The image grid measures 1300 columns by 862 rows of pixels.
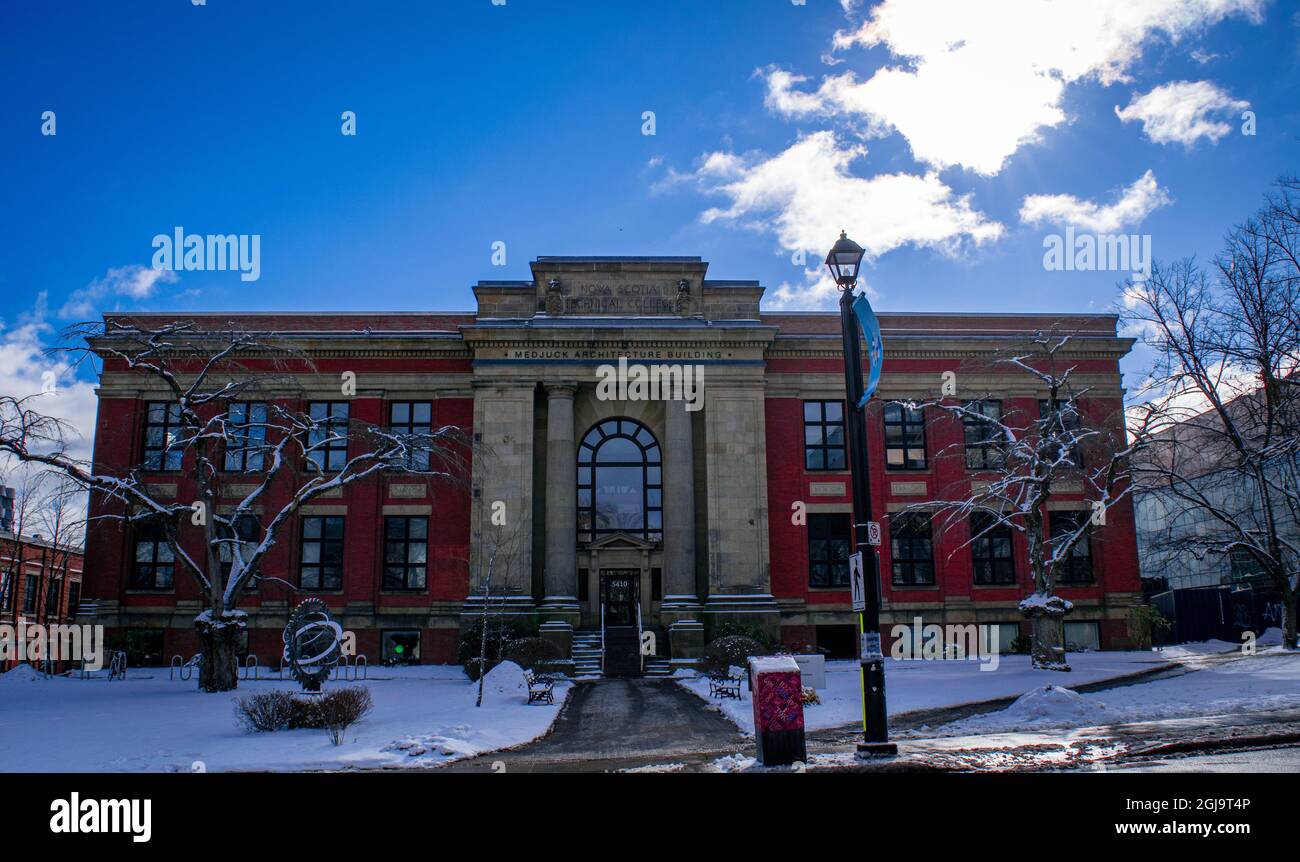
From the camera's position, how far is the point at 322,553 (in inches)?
1391

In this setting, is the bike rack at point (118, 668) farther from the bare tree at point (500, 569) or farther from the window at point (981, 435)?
the window at point (981, 435)

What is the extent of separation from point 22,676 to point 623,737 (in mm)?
21499

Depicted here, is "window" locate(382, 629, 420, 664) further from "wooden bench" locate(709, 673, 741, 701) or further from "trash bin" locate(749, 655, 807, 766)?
"trash bin" locate(749, 655, 807, 766)

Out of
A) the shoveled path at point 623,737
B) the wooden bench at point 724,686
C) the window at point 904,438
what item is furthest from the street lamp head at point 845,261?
the window at point 904,438

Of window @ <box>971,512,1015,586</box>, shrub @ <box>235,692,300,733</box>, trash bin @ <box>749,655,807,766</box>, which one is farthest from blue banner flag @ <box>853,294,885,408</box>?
window @ <box>971,512,1015,586</box>

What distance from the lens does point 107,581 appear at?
34406mm

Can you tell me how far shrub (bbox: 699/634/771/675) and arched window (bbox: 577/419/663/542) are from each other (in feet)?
26.9

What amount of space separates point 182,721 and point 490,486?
17101mm

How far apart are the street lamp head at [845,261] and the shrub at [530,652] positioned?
18.5 metres

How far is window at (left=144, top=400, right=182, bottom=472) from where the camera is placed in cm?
3584

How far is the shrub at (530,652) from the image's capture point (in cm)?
2817
